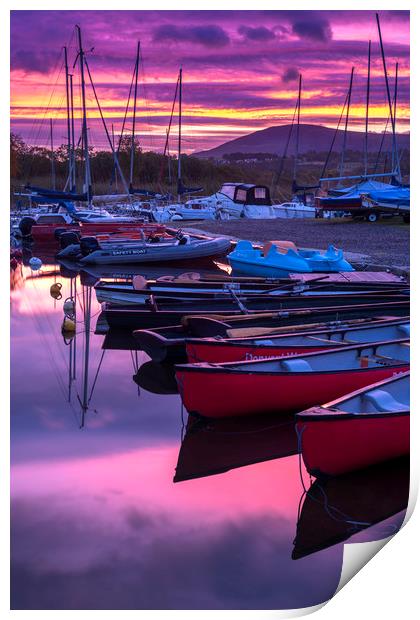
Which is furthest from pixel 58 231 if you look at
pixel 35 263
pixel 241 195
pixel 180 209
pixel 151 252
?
pixel 241 195

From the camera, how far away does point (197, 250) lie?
1516cm

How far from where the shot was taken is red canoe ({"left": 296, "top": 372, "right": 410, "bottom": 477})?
4348mm

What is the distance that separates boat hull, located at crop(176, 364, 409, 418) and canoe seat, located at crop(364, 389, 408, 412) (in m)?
0.77

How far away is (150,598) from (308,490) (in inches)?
55.3

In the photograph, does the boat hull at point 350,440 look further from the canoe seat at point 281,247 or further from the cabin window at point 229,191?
the cabin window at point 229,191

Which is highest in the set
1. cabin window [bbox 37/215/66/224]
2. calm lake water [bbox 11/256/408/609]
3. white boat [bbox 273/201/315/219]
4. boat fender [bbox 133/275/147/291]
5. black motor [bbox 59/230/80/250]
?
white boat [bbox 273/201/315/219]

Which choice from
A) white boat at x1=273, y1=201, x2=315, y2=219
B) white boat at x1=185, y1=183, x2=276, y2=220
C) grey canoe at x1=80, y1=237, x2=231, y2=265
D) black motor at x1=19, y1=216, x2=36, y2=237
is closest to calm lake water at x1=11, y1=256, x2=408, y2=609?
grey canoe at x1=80, y1=237, x2=231, y2=265

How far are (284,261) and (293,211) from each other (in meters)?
16.4

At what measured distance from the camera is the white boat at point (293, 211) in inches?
1086

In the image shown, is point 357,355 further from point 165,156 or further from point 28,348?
point 165,156

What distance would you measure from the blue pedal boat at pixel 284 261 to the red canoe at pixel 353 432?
22.7 ft

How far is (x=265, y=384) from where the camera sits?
17.7 feet

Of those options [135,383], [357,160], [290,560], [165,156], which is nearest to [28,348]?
[135,383]

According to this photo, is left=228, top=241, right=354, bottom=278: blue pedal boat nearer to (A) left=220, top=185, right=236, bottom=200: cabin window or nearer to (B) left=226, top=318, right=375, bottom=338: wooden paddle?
(B) left=226, top=318, right=375, bottom=338: wooden paddle
